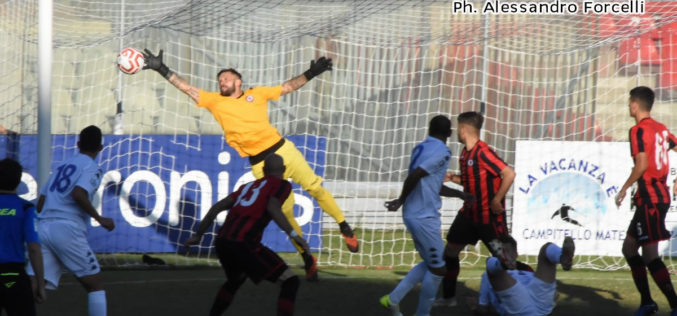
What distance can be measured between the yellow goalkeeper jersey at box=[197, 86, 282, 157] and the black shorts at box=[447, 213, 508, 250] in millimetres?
2304

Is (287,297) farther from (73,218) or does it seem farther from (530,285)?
(530,285)

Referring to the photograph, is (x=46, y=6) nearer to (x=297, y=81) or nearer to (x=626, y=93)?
(x=297, y=81)

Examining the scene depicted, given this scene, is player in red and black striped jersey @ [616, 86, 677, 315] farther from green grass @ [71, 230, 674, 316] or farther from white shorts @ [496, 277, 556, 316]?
white shorts @ [496, 277, 556, 316]

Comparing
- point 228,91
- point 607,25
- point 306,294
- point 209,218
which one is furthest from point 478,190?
point 607,25

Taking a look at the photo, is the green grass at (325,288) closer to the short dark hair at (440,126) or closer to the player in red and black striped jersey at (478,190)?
the player in red and black striped jersey at (478,190)

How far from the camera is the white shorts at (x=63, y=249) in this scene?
6.76 meters

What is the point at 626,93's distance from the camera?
1445cm

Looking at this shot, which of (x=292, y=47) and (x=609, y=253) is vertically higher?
(x=292, y=47)

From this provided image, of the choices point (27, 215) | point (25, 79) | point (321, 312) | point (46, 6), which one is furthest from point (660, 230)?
point (25, 79)

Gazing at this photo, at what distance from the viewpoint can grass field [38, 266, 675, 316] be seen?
8.39 metres

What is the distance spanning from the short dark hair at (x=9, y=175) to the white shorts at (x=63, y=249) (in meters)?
0.96

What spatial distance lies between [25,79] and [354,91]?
491 cm

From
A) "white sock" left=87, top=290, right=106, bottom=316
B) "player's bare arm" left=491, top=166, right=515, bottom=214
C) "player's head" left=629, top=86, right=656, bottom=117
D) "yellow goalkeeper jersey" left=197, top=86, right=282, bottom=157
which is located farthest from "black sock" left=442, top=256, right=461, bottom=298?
"white sock" left=87, top=290, right=106, bottom=316

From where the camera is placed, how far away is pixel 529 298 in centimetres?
739
